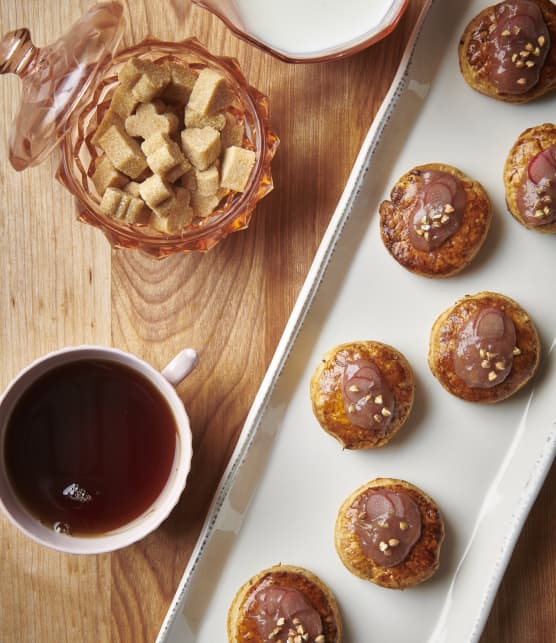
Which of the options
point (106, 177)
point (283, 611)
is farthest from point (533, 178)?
point (283, 611)

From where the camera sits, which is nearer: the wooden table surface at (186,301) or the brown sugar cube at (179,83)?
the brown sugar cube at (179,83)

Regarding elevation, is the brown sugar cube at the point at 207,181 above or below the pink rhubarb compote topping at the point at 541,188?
below

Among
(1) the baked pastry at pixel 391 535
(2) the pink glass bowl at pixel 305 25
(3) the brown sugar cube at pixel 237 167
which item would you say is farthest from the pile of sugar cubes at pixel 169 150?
(1) the baked pastry at pixel 391 535

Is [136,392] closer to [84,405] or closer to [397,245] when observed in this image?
[84,405]

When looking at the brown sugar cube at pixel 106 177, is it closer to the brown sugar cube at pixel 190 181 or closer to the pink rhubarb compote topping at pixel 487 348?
the brown sugar cube at pixel 190 181

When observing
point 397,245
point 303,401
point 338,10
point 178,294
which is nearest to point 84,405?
point 178,294

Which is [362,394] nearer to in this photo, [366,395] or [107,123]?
[366,395]
